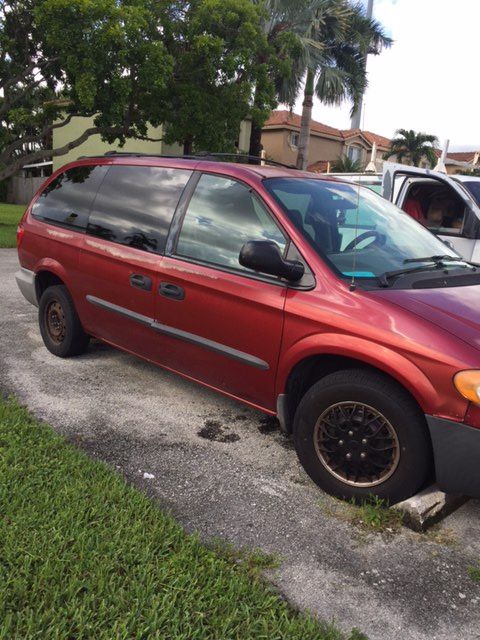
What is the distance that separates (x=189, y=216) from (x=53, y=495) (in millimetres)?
1891

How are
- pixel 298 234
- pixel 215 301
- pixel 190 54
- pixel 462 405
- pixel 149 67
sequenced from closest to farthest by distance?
1. pixel 462 405
2. pixel 298 234
3. pixel 215 301
4. pixel 149 67
5. pixel 190 54

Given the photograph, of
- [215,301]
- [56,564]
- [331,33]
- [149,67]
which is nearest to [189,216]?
[215,301]

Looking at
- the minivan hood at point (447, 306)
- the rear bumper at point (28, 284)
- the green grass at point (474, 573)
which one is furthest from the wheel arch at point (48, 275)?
the green grass at point (474, 573)

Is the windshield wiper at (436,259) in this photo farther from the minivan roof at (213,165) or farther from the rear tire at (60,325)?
the rear tire at (60,325)

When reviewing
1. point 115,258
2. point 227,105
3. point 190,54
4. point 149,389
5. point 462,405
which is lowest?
point 149,389

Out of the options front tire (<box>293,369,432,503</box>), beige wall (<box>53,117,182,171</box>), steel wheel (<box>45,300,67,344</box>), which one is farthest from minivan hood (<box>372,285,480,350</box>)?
beige wall (<box>53,117,182,171</box>)

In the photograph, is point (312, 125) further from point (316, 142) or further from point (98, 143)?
point (98, 143)

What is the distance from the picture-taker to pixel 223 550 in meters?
2.45

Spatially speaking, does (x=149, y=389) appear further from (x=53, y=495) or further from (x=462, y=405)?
(x=462, y=405)

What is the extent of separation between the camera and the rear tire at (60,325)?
4.65m

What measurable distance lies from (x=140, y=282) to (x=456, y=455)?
230 centimetres

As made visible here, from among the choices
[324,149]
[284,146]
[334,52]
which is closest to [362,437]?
[334,52]

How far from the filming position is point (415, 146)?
39000mm

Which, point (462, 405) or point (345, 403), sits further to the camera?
point (345, 403)
